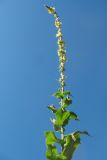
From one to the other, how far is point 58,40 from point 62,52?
0.46m

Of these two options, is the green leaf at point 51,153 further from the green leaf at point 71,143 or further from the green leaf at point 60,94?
the green leaf at point 60,94

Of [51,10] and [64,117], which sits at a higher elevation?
[51,10]

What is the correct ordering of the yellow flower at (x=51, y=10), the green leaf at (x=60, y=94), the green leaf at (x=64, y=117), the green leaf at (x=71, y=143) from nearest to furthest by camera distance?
the green leaf at (x=71, y=143)
the green leaf at (x=64, y=117)
the green leaf at (x=60, y=94)
the yellow flower at (x=51, y=10)

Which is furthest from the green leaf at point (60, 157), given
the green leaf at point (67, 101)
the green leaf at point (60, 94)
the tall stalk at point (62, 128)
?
the green leaf at point (60, 94)

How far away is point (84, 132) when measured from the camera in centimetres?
623

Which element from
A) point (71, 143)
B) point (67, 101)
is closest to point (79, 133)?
point (71, 143)

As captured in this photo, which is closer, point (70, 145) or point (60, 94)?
point (70, 145)

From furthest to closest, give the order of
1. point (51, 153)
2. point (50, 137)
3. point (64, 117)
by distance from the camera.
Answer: point (64, 117)
point (50, 137)
point (51, 153)

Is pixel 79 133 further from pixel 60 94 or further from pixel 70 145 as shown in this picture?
pixel 60 94

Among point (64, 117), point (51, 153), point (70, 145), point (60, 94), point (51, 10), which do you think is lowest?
point (51, 153)

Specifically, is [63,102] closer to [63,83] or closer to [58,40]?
[63,83]

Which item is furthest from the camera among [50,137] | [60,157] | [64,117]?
[64,117]

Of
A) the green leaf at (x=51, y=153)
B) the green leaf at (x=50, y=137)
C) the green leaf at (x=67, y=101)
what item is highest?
the green leaf at (x=67, y=101)

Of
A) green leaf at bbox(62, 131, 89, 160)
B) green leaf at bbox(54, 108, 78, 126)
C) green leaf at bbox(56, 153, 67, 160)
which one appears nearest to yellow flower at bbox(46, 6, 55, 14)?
green leaf at bbox(54, 108, 78, 126)
